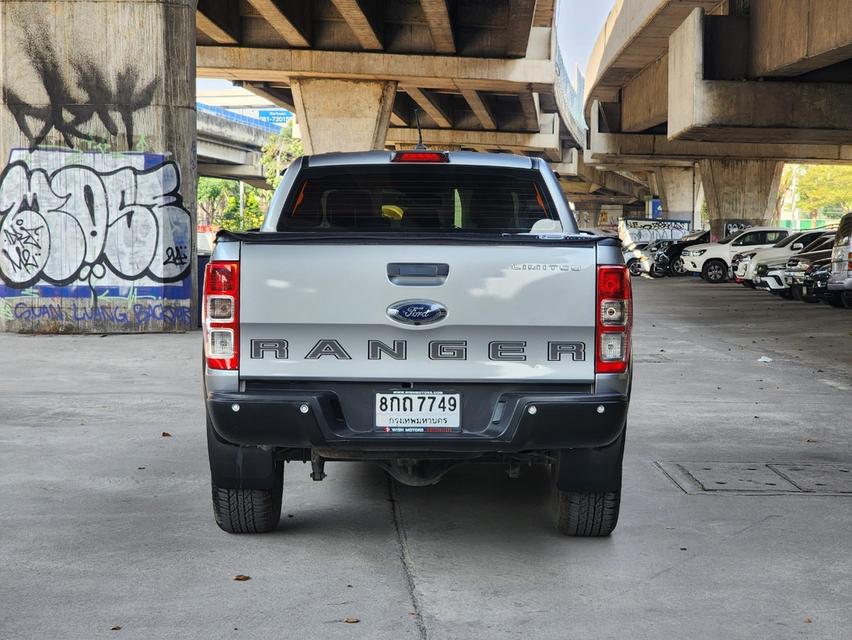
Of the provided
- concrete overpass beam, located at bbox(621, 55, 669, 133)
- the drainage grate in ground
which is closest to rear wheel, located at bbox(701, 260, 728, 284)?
concrete overpass beam, located at bbox(621, 55, 669, 133)

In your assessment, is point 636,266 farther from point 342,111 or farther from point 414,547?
point 414,547

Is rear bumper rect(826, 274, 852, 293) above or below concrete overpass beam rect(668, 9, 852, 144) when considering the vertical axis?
below

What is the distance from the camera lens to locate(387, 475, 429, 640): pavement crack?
4.77m

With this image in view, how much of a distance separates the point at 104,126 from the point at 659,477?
1183 cm

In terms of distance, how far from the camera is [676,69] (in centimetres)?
2825

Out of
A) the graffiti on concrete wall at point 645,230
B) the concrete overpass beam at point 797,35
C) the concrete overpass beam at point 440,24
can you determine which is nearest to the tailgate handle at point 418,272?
the concrete overpass beam at point 797,35

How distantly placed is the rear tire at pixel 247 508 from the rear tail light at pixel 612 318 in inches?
64.8

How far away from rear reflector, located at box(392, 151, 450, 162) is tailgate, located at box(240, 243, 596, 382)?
4.85 ft

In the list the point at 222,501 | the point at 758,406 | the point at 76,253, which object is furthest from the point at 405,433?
the point at 76,253

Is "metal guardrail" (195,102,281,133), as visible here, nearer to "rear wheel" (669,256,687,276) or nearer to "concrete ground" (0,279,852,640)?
"rear wheel" (669,256,687,276)

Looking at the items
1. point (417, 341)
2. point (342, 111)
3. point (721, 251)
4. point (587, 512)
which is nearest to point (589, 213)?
point (721, 251)

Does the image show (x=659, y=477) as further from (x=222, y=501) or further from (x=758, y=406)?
(x=758, y=406)

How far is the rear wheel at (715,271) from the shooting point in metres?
39.6

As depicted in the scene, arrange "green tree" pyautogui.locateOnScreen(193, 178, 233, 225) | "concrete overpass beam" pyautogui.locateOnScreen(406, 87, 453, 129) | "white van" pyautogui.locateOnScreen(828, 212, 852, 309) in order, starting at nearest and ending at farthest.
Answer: "white van" pyautogui.locateOnScreen(828, 212, 852, 309), "concrete overpass beam" pyautogui.locateOnScreen(406, 87, 453, 129), "green tree" pyautogui.locateOnScreen(193, 178, 233, 225)
